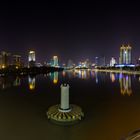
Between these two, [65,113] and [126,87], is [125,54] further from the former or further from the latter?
[65,113]

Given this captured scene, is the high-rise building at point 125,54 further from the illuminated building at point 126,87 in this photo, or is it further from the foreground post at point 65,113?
the foreground post at point 65,113

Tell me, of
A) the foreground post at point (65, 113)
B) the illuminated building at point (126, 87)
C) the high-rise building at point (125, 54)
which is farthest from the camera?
the high-rise building at point (125, 54)

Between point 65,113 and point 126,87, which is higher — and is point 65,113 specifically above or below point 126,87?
above

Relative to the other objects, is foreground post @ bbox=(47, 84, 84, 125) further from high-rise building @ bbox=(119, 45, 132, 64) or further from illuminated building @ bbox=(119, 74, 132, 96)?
high-rise building @ bbox=(119, 45, 132, 64)

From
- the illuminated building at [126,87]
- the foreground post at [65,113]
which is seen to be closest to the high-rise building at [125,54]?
the illuminated building at [126,87]

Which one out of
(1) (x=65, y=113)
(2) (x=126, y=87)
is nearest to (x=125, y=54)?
(2) (x=126, y=87)

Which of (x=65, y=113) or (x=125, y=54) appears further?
(x=125, y=54)

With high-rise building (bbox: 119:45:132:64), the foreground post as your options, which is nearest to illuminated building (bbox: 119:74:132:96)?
the foreground post

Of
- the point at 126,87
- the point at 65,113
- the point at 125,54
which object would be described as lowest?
the point at 126,87

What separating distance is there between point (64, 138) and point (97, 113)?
3.27 m

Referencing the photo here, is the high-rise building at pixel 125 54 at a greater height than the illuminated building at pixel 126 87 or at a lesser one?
greater

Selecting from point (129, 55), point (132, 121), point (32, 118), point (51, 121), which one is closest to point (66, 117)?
point (51, 121)

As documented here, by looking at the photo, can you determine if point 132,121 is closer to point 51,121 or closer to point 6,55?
point 51,121

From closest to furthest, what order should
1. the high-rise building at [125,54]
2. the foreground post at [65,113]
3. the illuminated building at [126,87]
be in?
the foreground post at [65,113] → the illuminated building at [126,87] → the high-rise building at [125,54]
